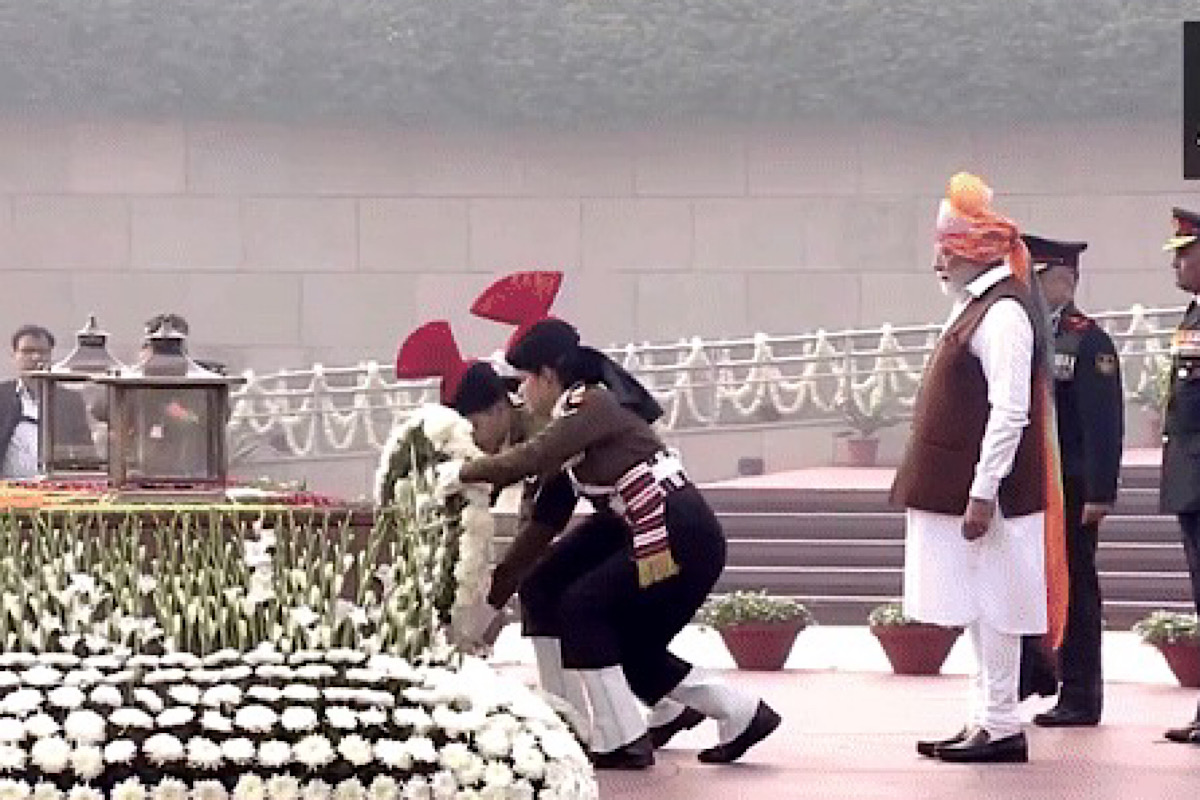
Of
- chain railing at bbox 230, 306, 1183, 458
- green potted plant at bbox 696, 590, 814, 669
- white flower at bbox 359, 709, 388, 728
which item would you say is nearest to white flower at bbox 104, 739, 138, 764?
white flower at bbox 359, 709, 388, 728

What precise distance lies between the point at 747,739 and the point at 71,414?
7.85 feet

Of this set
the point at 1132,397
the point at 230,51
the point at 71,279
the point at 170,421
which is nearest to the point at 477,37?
the point at 230,51

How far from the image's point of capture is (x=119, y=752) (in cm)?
602

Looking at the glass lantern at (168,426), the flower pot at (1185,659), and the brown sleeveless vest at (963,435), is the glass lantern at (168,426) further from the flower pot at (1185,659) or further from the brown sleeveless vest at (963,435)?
the flower pot at (1185,659)

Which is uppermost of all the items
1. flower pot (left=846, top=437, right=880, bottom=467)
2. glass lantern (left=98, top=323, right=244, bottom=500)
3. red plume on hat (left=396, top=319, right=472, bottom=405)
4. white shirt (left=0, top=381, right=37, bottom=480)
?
red plume on hat (left=396, top=319, right=472, bottom=405)

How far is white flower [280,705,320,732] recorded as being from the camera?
6105 mm

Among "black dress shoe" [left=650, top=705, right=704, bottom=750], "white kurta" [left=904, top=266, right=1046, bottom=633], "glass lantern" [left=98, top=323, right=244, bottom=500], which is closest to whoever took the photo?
"glass lantern" [left=98, top=323, right=244, bottom=500]

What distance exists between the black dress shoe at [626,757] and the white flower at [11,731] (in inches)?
111

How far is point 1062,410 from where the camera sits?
1002 cm

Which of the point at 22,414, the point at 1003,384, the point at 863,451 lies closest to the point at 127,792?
the point at 1003,384

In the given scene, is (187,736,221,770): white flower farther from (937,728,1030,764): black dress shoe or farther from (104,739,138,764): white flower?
(937,728,1030,764): black dress shoe

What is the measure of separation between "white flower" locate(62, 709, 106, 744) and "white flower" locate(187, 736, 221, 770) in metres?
0.17

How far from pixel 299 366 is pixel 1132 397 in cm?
740

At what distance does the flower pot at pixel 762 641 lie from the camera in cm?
1246
